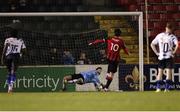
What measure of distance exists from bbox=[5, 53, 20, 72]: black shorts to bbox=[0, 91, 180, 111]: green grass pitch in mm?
2854

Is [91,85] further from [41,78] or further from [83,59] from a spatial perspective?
[41,78]

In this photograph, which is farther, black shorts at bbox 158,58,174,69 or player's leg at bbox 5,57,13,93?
player's leg at bbox 5,57,13,93

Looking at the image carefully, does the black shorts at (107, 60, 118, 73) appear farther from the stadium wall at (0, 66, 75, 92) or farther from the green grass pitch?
the green grass pitch

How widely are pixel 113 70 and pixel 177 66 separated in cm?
228

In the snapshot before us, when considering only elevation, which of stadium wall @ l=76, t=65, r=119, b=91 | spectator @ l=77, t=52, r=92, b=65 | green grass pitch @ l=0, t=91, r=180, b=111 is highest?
green grass pitch @ l=0, t=91, r=180, b=111

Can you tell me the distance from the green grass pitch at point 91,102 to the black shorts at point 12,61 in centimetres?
285

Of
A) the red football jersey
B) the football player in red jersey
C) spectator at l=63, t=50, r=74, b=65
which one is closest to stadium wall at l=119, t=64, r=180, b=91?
the football player in red jersey

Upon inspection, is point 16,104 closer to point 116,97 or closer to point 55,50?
point 116,97

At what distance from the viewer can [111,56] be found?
49.0 feet

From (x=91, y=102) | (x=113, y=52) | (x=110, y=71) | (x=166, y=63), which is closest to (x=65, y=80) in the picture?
(x=110, y=71)

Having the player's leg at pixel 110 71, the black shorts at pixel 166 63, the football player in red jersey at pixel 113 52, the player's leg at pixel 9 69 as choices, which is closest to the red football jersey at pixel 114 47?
the football player in red jersey at pixel 113 52

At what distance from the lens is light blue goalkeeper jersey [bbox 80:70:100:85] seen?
1589 cm

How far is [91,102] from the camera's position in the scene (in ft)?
36.6

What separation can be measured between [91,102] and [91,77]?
188 inches
